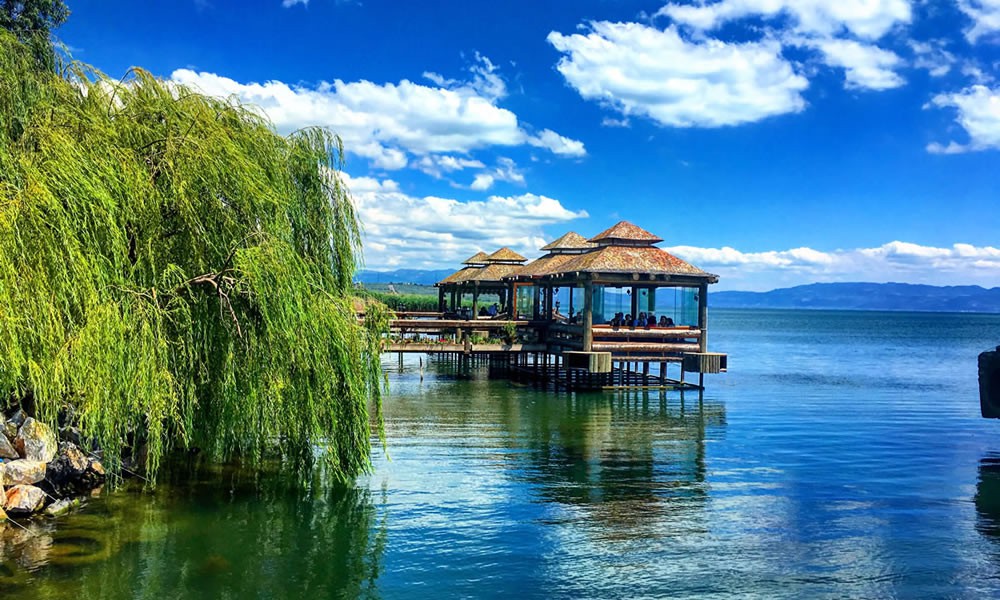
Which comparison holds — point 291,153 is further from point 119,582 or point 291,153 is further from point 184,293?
point 119,582

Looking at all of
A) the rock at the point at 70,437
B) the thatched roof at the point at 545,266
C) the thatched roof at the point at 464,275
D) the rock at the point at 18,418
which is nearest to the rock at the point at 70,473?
the rock at the point at 70,437

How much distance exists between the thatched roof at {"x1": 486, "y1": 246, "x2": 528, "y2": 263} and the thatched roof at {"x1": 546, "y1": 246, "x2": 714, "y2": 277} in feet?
32.9

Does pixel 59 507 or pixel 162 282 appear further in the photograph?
pixel 59 507

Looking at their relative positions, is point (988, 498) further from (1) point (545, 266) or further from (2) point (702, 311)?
(1) point (545, 266)

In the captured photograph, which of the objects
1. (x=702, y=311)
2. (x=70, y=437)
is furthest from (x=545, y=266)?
(x=70, y=437)

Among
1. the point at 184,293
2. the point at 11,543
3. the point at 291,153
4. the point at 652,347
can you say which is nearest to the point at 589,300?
the point at 652,347

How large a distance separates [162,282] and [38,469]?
385cm

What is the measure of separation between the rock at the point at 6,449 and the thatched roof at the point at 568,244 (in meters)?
26.4

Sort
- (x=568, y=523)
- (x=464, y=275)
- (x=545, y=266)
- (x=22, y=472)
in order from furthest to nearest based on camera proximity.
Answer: (x=464, y=275)
(x=545, y=266)
(x=568, y=523)
(x=22, y=472)

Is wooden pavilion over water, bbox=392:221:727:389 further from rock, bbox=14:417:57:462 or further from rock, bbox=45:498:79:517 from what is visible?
rock, bbox=14:417:57:462

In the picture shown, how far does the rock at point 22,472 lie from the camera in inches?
438

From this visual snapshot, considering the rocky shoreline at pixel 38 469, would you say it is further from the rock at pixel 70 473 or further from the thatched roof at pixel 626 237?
the thatched roof at pixel 626 237

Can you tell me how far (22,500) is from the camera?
36.4 feet

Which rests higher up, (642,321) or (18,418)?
(642,321)
